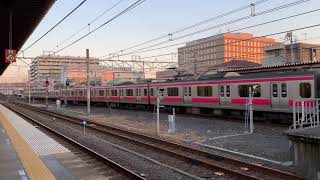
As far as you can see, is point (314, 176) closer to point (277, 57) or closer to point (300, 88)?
point (300, 88)

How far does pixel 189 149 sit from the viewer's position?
47.0ft

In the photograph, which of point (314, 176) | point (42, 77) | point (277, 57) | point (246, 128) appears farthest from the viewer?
point (42, 77)

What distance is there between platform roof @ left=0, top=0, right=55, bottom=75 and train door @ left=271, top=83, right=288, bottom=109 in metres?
12.8

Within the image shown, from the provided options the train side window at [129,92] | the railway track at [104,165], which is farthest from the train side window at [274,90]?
the train side window at [129,92]

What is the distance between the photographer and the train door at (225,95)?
26419 mm

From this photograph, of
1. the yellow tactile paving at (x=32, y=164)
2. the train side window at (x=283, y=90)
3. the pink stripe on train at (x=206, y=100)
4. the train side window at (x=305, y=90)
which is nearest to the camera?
the yellow tactile paving at (x=32, y=164)

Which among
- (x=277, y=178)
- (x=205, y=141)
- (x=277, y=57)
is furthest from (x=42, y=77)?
(x=277, y=178)

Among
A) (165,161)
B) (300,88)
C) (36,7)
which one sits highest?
(36,7)

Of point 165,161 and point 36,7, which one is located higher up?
point 36,7

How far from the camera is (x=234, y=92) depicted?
25.9 meters

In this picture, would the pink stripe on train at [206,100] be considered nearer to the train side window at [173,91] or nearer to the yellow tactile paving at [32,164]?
the train side window at [173,91]

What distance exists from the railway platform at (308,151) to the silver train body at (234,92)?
1089cm

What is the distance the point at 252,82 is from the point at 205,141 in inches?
336

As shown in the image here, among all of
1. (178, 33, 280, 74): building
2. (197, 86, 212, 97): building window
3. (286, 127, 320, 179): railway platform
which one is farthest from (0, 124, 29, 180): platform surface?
(178, 33, 280, 74): building
